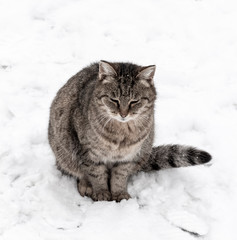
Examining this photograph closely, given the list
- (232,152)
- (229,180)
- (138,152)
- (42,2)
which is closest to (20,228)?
(138,152)

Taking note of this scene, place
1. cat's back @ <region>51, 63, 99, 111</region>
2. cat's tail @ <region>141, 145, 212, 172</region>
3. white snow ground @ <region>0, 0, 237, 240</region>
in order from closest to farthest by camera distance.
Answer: white snow ground @ <region>0, 0, 237, 240</region>
cat's tail @ <region>141, 145, 212, 172</region>
cat's back @ <region>51, 63, 99, 111</region>

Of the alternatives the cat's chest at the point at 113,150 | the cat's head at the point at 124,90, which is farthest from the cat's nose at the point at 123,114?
the cat's chest at the point at 113,150

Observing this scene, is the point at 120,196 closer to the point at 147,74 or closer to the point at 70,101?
the point at 70,101

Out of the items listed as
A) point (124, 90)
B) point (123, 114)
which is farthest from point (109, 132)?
point (124, 90)

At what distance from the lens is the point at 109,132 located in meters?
3.62

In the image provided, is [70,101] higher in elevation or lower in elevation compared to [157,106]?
higher

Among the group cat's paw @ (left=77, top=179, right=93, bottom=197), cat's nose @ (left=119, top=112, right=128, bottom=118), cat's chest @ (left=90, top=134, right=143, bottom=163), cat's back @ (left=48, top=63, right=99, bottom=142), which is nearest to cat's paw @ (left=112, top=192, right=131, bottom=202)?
cat's paw @ (left=77, top=179, right=93, bottom=197)

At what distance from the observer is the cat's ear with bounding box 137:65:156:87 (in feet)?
11.3

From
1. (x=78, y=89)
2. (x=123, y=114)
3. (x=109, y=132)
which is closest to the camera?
(x=123, y=114)

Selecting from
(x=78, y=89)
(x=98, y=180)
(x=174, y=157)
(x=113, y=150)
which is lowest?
(x=98, y=180)

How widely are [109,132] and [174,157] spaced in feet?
2.42

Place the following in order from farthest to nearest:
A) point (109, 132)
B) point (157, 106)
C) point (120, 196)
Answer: point (157, 106) → point (120, 196) → point (109, 132)

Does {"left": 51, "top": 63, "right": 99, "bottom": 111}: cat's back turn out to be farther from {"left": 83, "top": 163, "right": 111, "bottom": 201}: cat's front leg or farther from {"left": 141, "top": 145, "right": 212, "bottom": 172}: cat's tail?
{"left": 141, "top": 145, "right": 212, "bottom": 172}: cat's tail

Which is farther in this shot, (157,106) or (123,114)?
(157,106)
